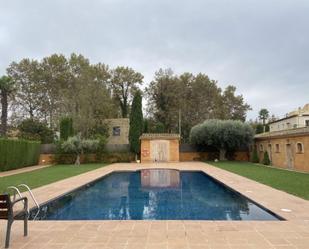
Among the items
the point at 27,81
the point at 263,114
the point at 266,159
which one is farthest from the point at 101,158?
the point at 263,114

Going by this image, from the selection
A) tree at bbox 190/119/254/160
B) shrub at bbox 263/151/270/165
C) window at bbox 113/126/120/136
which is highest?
window at bbox 113/126/120/136

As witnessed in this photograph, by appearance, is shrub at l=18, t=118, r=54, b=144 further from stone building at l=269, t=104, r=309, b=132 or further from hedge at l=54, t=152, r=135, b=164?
stone building at l=269, t=104, r=309, b=132

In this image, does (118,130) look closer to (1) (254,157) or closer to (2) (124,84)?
(2) (124,84)

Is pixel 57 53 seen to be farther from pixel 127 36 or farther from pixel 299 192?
pixel 299 192

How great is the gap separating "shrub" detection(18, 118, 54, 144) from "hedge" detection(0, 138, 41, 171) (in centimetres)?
966

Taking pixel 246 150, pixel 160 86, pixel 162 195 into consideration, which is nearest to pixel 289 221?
pixel 162 195

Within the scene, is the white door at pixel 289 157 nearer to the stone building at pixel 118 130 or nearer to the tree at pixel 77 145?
the tree at pixel 77 145

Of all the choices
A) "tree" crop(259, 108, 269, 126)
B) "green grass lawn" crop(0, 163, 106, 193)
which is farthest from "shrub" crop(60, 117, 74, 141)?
"tree" crop(259, 108, 269, 126)

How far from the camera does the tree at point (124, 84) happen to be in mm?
45062

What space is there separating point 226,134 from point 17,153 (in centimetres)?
1699

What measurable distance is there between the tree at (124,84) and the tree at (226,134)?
64.2ft

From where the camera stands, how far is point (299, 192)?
10.0m

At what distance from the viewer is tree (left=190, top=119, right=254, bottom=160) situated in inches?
1064

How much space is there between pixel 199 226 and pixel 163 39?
41.2 ft
